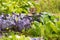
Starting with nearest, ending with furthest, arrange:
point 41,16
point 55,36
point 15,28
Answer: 1. point 55,36
2. point 15,28
3. point 41,16

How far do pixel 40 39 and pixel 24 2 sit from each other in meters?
2.04

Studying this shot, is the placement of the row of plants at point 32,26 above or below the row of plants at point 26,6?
below

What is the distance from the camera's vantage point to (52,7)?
5.59 meters

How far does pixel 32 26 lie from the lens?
385cm

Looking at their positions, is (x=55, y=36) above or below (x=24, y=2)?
below

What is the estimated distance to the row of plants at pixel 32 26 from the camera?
146 inches

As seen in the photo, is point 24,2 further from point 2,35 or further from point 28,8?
point 2,35

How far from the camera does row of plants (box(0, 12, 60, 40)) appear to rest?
3.70 metres

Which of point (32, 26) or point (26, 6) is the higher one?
point (26, 6)

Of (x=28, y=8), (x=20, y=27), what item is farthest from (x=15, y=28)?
(x=28, y=8)

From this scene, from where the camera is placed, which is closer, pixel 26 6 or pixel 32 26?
pixel 32 26

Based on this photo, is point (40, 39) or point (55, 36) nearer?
point (40, 39)

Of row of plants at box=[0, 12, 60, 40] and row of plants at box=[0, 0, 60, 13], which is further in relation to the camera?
row of plants at box=[0, 0, 60, 13]

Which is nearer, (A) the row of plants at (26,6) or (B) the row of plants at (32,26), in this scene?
(B) the row of plants at (32,26)
